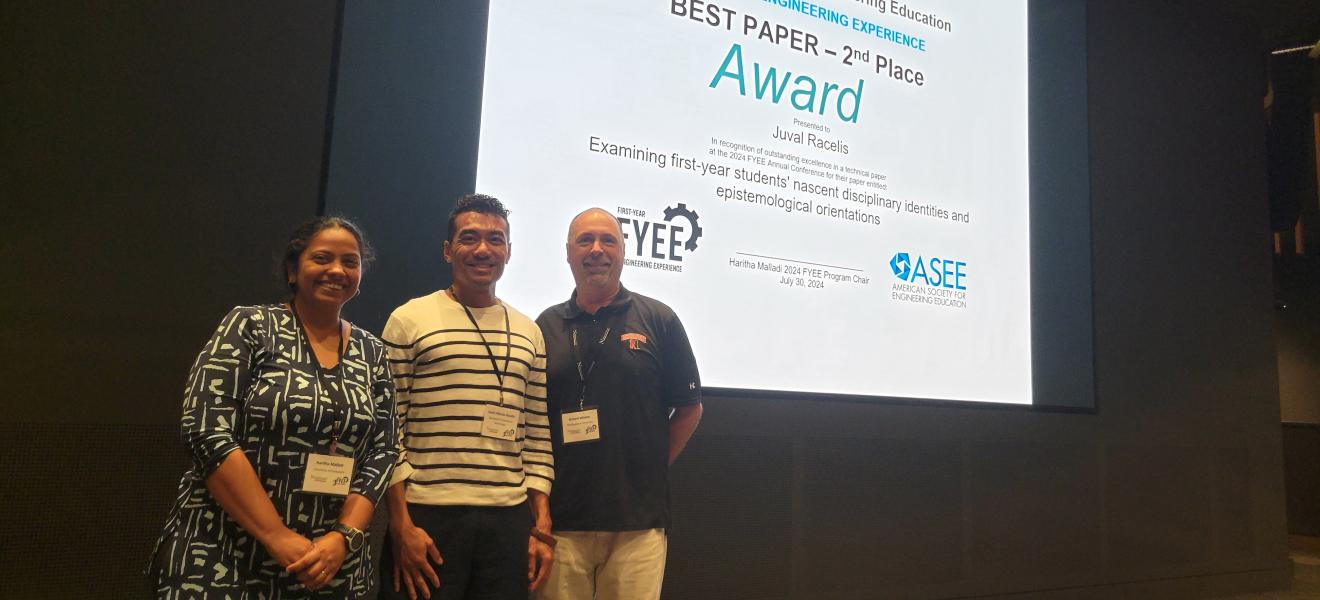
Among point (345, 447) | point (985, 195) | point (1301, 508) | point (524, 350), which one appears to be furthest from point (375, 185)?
point (1301, 508)

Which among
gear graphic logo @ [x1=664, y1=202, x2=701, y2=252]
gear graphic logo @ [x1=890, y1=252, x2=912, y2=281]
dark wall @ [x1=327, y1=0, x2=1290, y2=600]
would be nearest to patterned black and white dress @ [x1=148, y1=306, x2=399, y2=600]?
dark wall @ [x1=327, y1=0, x2=1290, y2=600]

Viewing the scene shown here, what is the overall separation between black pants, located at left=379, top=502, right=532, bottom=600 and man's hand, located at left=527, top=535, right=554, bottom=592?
10 cm

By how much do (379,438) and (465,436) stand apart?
0.15 metres

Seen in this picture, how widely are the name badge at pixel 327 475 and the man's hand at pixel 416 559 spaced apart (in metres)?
0.17

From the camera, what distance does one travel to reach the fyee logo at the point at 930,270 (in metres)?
3.28

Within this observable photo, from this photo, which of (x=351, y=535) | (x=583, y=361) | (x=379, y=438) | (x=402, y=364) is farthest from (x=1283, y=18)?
(x=351, y=535)

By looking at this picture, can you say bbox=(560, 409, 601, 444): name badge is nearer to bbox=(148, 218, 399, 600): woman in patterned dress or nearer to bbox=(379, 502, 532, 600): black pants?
bbox=(379, 502, 532, 600): black pants

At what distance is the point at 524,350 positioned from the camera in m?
1.67

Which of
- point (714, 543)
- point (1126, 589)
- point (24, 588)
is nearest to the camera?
point (24, 588)

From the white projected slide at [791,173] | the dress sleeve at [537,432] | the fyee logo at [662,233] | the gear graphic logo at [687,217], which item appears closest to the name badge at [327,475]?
the dress sleeve at [537,432]

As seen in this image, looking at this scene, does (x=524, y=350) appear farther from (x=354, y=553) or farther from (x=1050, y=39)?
(x=1050, y=39)

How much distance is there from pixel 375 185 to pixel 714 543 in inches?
61.7

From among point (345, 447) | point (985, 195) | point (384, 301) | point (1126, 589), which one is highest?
point (985, 195)

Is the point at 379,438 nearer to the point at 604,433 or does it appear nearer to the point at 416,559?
the point at 416,559
